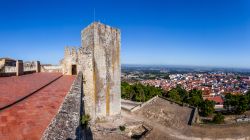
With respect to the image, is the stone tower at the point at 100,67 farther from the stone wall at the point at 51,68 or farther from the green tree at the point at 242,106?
the green tree at the point at 242,106

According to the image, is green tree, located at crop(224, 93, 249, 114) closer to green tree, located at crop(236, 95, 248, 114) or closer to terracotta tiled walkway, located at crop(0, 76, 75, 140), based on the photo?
green tree, located at crop(236, 95, 248, 114)

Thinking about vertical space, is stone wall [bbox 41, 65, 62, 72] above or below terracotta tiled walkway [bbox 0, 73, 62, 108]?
above

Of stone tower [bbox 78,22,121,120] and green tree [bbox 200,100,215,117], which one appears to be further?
green tree [bbox 200,100,215,117]

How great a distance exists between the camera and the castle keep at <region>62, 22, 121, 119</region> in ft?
56.9

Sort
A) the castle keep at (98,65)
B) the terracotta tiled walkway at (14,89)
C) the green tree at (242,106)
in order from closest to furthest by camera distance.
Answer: the terracotta tiled walkway at (14,89) → the castle keep at (98,65) → the green tree at (242,106)

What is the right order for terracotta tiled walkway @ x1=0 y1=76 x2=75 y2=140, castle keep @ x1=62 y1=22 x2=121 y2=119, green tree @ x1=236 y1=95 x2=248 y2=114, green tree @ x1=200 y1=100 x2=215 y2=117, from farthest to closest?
green tree @ x1=236 y1=95 x2=248 y2=114, green tree @ x1=200 y1=100 x2=215 y2=117, castle keep @ x1=62 y1=22 x2=121 y2=119, terracotta tiled walkway @ x1=0 y1=76 x2=75 y2=140

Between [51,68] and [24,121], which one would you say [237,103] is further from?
[24,121]

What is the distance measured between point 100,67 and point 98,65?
0.22 meters


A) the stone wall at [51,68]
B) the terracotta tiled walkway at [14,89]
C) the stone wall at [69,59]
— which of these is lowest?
the terracotta tiled walkway at [14,89]

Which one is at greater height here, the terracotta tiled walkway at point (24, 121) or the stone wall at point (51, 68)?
the stone wall at point (51, 68)

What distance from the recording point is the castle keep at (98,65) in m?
17.3

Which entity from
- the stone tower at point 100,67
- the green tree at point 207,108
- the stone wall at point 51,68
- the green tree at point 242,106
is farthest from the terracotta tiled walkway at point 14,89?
the green tree at point 242,106

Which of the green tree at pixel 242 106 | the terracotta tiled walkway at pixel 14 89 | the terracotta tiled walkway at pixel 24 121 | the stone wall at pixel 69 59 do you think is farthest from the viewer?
the green tree at pixel 242 106

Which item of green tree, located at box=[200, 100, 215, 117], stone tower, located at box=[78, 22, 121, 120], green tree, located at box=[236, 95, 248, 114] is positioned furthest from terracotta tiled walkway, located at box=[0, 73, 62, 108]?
green tree, located at box=[236, 95, 248, 114]
